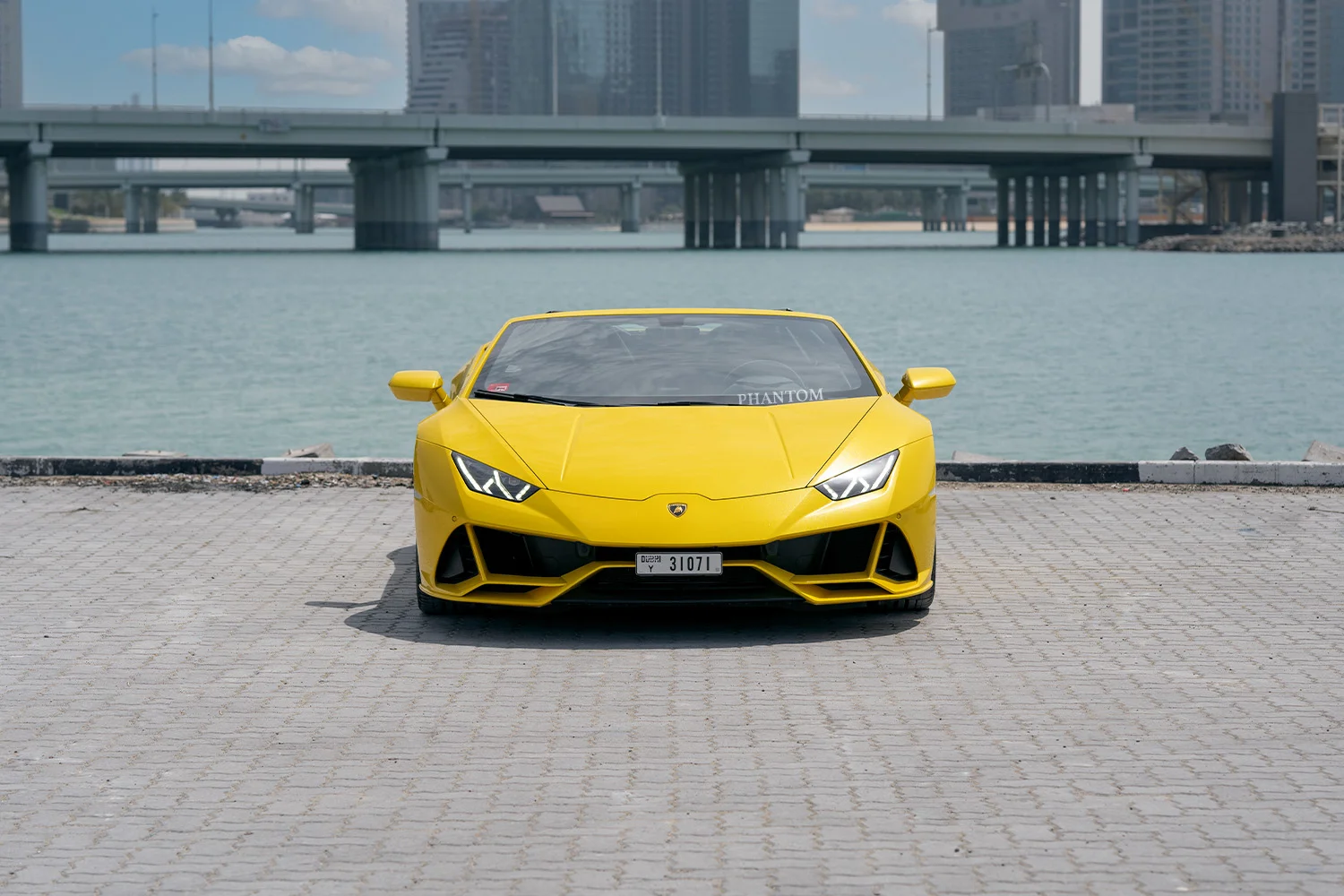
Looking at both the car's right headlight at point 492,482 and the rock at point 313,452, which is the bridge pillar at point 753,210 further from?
the car's right headlight at point 492,482

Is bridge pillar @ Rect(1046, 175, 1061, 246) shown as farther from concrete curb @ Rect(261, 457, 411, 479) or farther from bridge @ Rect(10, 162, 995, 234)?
concrete curb @ Rect(261, 457, 411, 479)

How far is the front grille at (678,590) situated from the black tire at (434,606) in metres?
0.61

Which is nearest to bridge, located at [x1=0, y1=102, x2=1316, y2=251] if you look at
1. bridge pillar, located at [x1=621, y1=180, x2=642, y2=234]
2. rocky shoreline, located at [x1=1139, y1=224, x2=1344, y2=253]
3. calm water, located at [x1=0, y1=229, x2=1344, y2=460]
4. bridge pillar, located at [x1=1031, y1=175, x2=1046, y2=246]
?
rocky shoreline, located at [x1=1139, y1=224, x2=1344, y2=253]

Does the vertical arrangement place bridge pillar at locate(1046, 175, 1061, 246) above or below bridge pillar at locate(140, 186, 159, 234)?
below

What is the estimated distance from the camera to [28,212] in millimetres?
96750

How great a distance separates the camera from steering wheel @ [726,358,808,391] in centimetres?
804

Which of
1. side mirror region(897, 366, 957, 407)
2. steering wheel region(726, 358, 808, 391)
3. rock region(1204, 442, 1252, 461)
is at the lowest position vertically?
rock region(1204, 442, 1252, 461)

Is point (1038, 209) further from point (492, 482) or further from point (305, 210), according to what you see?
point (492, 482)

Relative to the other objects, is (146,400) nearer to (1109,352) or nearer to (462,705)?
(1109,352)

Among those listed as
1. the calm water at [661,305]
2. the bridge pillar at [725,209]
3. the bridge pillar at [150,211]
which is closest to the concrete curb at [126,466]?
the calm water at [661,305]

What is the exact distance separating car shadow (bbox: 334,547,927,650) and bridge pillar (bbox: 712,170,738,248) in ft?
364

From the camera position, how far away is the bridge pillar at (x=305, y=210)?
174m

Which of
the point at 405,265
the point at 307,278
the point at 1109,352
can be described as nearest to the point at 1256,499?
the point at 1109,352

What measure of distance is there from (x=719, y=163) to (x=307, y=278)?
49233 millimetres
